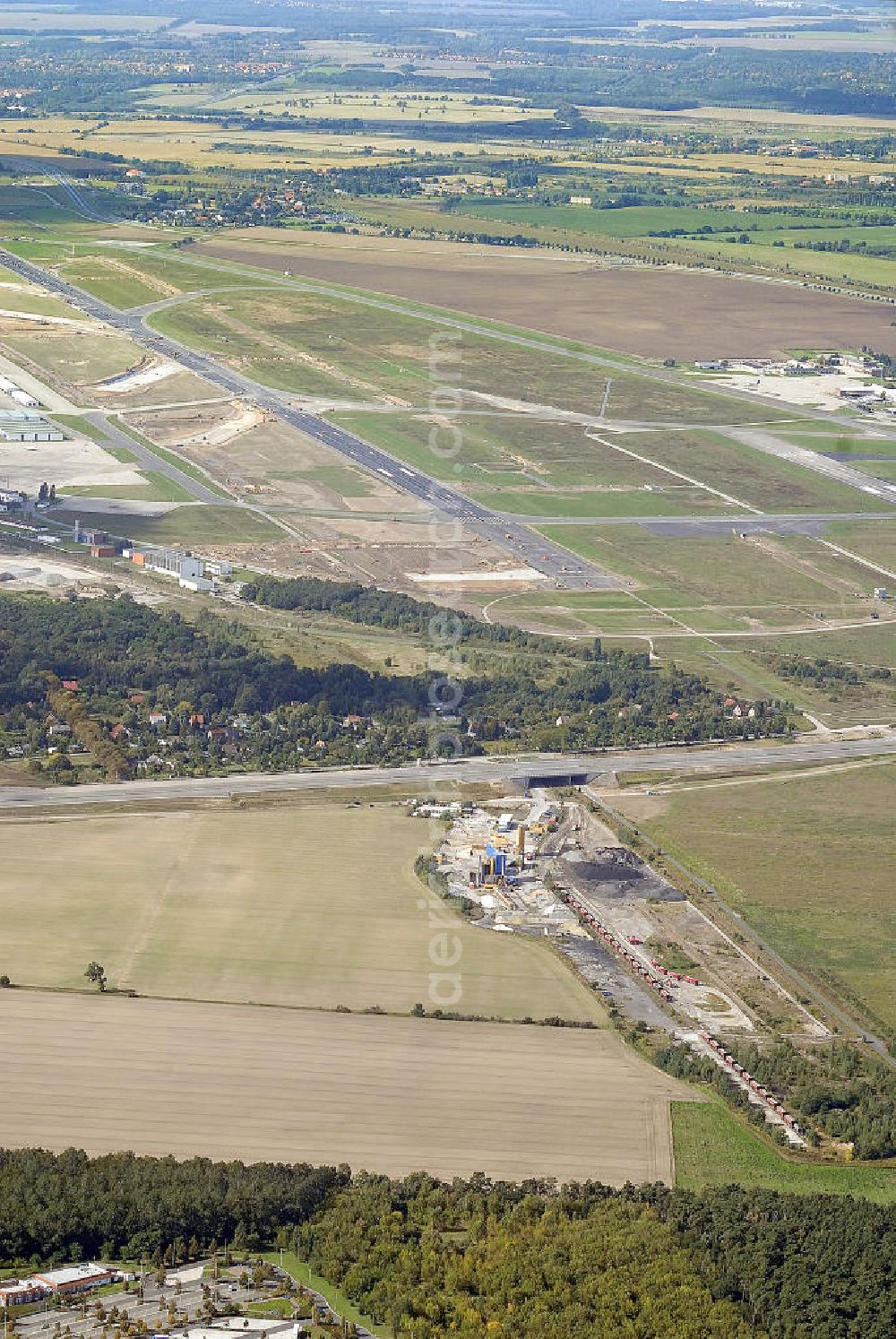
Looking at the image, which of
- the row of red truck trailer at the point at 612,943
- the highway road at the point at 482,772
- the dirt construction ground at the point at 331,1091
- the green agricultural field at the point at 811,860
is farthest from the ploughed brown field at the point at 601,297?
the dirt construction ground at the point at 331,1091

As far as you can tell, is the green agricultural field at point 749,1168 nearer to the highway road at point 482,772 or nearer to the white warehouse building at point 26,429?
the highway road at point 482,772

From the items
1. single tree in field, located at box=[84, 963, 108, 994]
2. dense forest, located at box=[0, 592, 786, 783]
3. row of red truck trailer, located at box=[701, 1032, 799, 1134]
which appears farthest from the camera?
dense forest, located at box=[0, 592, 786, 783]

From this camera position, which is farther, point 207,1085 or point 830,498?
point 830,498

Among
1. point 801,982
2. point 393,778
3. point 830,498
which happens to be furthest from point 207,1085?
point 830,498

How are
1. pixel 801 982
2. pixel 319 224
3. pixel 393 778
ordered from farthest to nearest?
pixel 319 224 < pixel 393 778 < pixel 801 982

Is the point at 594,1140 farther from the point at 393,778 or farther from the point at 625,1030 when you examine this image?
the point at 393,778

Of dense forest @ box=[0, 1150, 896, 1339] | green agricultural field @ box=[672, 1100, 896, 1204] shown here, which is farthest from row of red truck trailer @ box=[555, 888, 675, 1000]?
dense forest @ box=[0, 1150, 896, 1339]

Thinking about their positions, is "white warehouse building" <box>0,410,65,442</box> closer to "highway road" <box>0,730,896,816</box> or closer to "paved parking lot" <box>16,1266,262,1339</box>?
Result: "highway road" <box>0,730,896,816</box>
